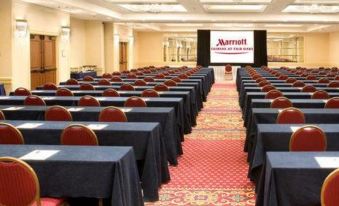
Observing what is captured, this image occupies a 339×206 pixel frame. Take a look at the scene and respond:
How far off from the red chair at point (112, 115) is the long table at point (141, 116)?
1.78 feet

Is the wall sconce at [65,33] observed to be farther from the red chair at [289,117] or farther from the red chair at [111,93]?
the red chair at [289,117]

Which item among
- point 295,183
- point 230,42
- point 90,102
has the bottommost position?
point 295,183

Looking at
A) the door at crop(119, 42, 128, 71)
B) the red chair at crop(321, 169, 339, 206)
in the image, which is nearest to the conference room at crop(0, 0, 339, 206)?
the red chair at crop(321, 169, 339, 206)

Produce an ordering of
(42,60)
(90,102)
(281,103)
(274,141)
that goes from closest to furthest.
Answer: (274,141), (281,103), (90,102), (42,60)

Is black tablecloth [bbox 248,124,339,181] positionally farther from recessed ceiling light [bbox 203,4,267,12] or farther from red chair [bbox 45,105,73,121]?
recessed ceiling light [bbox 203,4,267,12]

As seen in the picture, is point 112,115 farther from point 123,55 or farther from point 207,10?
point 123,55

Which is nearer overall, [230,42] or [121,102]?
[121,102]

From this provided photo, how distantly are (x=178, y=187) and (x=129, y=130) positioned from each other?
0.93 m

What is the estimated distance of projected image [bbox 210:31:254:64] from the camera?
31172 millimetres

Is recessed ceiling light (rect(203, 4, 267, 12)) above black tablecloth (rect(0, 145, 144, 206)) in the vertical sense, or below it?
above

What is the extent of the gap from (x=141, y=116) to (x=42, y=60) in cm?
1118

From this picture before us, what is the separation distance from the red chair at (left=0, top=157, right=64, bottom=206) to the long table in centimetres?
318

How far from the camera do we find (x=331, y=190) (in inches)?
128

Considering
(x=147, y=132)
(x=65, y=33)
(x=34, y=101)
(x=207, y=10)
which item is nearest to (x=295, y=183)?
(x=147, y=132)
